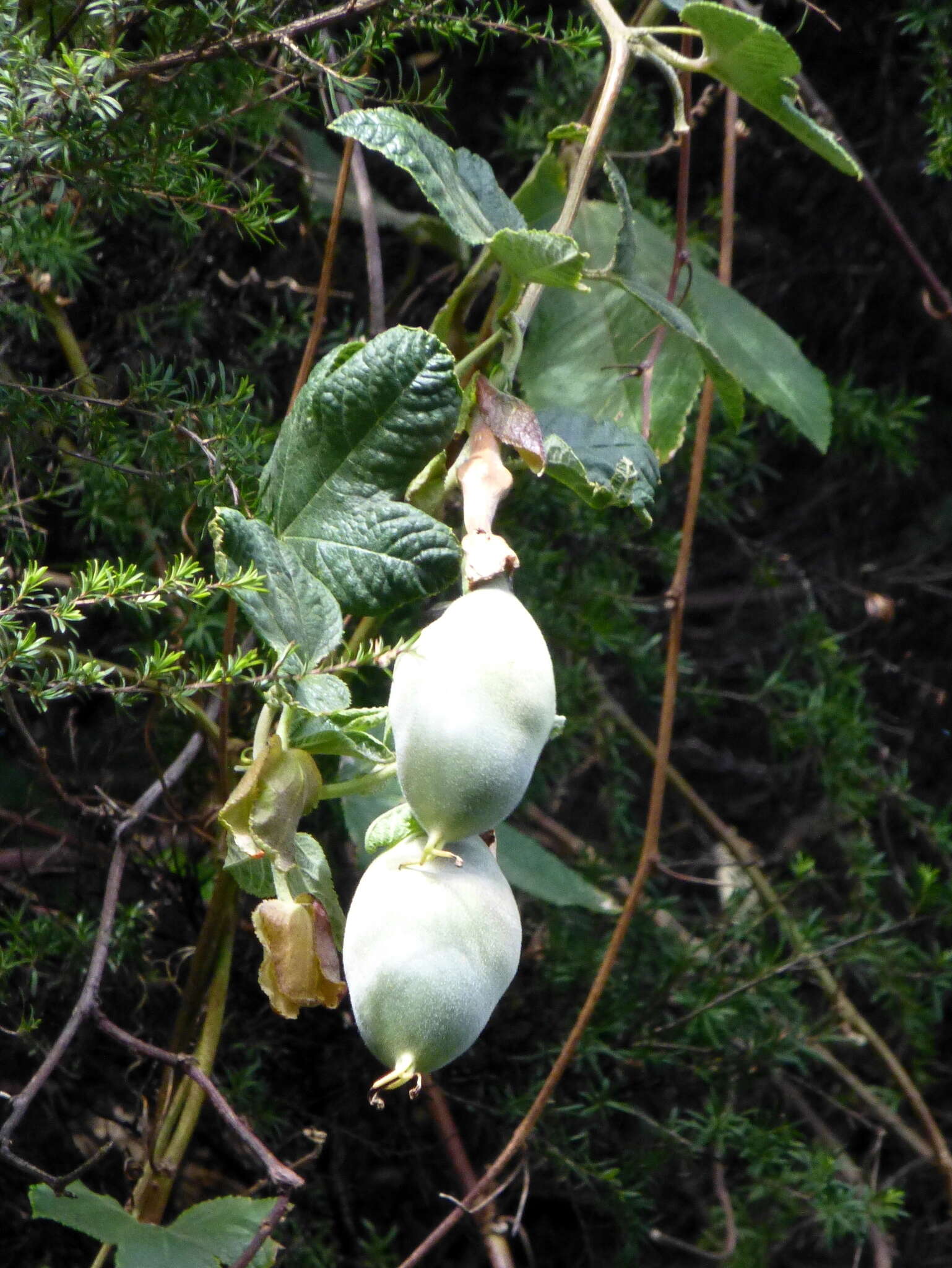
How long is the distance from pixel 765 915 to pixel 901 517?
50 cm

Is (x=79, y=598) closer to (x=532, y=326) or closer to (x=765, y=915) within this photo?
→ (x=532, y=326)

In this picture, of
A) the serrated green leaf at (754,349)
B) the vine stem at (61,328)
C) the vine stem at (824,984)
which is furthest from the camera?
the vine stem at (824,984)

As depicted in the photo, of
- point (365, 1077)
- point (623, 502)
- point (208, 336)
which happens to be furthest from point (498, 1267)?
point (208, 336)

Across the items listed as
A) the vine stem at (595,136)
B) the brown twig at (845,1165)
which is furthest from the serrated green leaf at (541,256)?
the brown twig at (845,1165)

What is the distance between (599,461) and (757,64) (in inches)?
8.1

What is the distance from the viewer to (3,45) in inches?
19.7

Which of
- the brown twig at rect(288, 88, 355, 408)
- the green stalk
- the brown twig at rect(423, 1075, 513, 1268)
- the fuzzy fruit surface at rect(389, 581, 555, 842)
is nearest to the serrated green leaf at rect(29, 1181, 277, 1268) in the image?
the green stalk

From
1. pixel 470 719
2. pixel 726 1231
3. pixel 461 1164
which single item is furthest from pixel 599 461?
pixel 726 1231

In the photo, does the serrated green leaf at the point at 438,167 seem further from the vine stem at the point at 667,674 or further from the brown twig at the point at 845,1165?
the brown twig at the point at 845,1165

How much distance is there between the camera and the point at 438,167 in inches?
18.7

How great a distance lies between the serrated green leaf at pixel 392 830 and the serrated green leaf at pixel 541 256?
20 centimetres

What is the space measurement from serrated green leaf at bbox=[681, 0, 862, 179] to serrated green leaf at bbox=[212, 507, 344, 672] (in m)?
0.30

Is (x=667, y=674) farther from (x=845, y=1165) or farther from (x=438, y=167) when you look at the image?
(x=845, y=1165)

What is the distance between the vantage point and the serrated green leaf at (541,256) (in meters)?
Result: 0.43
